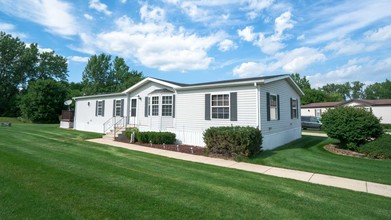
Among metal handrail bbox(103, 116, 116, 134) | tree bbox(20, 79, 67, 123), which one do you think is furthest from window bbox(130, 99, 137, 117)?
tree bbox(20, 79, 67, 123)

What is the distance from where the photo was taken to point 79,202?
4.07 metres

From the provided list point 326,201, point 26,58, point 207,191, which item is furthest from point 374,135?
point 26,58

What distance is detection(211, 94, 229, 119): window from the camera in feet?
38.9

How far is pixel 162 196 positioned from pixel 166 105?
10327mm

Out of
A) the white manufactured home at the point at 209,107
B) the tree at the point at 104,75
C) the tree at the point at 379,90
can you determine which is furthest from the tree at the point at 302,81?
the white manufactured home at the point at 209,107

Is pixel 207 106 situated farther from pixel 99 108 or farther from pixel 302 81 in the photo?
pixel 302 81

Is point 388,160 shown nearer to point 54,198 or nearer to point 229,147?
point 229,147

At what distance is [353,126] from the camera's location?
10688 millimetres

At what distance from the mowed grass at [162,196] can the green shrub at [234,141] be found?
242 centimetres

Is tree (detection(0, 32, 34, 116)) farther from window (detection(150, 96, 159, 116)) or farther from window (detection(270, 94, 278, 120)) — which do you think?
window (detection(270, 94, 278, 120))

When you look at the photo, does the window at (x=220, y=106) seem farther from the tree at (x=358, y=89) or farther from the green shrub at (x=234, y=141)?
the tree at (x=358, y=89)

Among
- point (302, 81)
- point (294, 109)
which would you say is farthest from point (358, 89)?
point (294, 109)

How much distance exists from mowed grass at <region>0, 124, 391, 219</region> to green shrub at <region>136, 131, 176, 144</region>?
19.0ft

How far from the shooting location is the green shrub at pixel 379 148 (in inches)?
364
